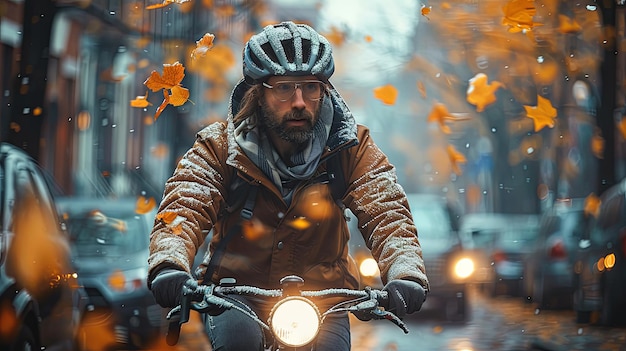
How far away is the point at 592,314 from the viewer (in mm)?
14711

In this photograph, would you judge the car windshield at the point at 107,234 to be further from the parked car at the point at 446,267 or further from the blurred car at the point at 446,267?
the parked car at the point at 446,267

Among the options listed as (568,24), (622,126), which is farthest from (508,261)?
(568,24)

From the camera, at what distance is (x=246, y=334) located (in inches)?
151

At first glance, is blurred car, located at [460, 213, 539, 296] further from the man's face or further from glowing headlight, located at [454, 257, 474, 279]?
the man's face

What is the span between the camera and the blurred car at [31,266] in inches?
291

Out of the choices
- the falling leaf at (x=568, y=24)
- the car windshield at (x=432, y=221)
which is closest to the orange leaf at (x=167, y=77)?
the car windshield at (x=432, y=221)

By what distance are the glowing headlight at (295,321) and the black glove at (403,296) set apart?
326mm

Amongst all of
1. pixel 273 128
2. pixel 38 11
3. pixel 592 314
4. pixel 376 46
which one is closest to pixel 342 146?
pixel 273 128

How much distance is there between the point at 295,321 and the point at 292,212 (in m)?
0.95

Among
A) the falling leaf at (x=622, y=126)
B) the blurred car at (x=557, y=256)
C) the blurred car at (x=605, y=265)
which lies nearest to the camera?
the blurred car at (x=605, y=265)

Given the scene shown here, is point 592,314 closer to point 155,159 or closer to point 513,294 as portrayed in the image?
point 513,294

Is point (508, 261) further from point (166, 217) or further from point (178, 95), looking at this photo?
point (166, 217)

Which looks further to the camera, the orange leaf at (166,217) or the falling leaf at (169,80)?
the falling leaf at (169,80)

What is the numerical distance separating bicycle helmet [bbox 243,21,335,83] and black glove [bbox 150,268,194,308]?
96 cm
